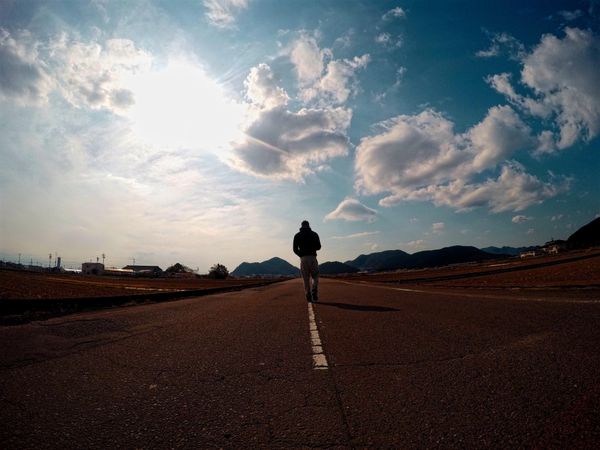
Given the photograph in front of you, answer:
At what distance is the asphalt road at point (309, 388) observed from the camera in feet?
6.83

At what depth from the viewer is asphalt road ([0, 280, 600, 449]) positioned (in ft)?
6.83

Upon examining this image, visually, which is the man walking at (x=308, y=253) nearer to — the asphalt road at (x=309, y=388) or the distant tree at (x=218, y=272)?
the asphalt road at (x=309, y=388)

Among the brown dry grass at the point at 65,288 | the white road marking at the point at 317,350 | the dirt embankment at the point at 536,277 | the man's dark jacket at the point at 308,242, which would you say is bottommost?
the dirt embankment at the point at 536,277

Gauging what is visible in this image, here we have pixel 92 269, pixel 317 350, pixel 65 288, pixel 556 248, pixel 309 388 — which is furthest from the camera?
pixel 92 269

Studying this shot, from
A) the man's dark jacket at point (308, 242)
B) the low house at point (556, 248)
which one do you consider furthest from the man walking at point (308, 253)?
the low house at point (556, 248)

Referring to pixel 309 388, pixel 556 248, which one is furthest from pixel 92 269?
pixel 556 248

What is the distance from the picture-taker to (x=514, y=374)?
2990 millimetres

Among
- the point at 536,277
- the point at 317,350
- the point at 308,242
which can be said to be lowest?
the point at 536,277

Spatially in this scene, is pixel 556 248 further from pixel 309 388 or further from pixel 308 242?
pixel 309 388

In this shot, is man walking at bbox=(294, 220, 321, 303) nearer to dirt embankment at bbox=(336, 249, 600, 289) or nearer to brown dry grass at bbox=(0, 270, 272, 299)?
dirt embankment at bbox=(336, 249, 600, 289)

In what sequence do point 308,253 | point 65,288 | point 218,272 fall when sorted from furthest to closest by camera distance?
1. point 218,272
2. point 65,288
3. point 308,253

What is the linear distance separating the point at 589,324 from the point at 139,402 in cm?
562

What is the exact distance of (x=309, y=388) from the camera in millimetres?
2900

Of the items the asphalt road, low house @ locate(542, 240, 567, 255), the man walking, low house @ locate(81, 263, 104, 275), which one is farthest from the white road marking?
low house @ locate(81, 263, 104, 275)
